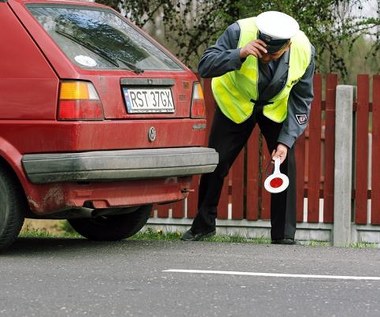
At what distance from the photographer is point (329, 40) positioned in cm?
1152

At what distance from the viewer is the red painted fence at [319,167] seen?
10.2 m

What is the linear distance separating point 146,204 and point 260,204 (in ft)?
8.66

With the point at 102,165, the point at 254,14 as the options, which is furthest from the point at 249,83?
the point at 254,14

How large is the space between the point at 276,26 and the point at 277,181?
1.07 meters

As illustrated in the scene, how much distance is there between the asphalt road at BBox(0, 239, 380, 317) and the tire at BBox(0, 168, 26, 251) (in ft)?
0.52

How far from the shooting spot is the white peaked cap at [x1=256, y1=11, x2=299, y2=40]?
27.7 feet

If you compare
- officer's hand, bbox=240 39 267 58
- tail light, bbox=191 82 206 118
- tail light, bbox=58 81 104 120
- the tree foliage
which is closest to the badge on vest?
officer's hand, bbox=240 39 267 58

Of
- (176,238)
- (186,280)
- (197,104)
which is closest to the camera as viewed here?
(186,280)

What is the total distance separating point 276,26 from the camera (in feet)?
27.8

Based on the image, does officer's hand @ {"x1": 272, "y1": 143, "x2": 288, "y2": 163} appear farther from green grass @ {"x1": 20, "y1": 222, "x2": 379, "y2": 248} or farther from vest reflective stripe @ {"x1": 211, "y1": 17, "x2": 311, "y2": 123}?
green grass @ {"x1": 20, "y1": 222, "x2": 379, "y2": 248}

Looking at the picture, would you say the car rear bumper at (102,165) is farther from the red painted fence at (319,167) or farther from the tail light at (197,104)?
the red painted fence at (319,167)

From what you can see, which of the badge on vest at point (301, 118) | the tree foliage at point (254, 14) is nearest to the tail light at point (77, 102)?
the badge on vest at point (301, 118)

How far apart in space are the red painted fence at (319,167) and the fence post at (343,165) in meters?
0.07

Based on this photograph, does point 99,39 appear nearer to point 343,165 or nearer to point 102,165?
point 102,165
